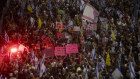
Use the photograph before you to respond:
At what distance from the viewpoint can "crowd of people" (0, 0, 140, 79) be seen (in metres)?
8.43

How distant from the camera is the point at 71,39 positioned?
37.2 feet

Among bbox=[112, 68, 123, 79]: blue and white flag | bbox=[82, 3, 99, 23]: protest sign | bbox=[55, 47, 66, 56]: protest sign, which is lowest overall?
bbox=[112, 68, 123, 79]: blue and white flag

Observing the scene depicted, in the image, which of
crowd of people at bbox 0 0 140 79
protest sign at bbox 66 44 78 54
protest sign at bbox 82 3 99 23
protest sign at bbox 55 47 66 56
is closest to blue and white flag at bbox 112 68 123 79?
crowd of people at bbox 0 0 140 79

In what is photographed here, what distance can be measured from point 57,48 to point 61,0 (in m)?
4.85

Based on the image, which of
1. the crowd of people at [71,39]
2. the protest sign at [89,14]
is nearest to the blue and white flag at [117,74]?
the crowd of people at [71,39]

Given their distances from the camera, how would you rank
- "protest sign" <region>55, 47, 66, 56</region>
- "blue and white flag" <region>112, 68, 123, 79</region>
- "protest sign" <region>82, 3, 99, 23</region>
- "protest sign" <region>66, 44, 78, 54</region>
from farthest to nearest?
"protest sign" <region>82, 3, 99, 23</region>
"protest sign" <region>66, 44, 78, 54</region>
"protest sign" <region>55, 47, 66, 56</region>
"blue and white flag" <region>112, 68, 123, 79</region>

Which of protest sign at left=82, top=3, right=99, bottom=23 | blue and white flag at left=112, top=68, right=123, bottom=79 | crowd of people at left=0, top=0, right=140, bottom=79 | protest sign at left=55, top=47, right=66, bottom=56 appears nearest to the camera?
blue and white flag at left=112, top=68, right=123, bottom=79

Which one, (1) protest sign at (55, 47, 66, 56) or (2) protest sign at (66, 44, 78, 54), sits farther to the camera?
(2) protest sign at (66, 44, 78, 54)

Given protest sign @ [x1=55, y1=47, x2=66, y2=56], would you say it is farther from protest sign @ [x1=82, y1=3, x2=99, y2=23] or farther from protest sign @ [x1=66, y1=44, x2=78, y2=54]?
protest sign @ [x1=82, y1=3, x2=99, y2=23]

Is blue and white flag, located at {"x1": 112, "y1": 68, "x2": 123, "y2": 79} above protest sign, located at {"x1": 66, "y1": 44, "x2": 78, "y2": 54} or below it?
below

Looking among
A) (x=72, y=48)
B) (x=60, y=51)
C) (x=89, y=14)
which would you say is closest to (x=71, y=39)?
(x=72, y=48)

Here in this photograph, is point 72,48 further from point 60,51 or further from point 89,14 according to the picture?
point 89,14

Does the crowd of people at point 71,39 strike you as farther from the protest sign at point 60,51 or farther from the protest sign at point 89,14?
the protest sign at point 89,14

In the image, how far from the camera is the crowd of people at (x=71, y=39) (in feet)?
27.7
